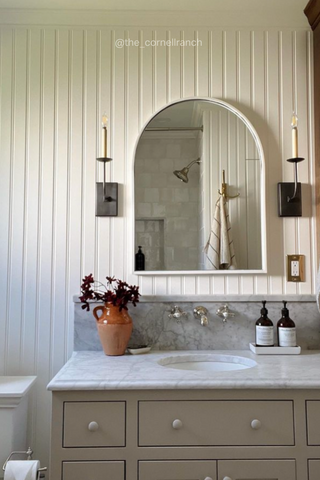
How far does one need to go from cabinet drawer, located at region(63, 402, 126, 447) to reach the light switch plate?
1.04m

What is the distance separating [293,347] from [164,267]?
2.23 ft

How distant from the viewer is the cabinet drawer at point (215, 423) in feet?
4.85

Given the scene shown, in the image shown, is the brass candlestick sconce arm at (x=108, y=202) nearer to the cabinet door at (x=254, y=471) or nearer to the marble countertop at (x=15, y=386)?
the marble countertop at (x=15, y=386)

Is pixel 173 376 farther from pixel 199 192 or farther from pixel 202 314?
pixel 199 192

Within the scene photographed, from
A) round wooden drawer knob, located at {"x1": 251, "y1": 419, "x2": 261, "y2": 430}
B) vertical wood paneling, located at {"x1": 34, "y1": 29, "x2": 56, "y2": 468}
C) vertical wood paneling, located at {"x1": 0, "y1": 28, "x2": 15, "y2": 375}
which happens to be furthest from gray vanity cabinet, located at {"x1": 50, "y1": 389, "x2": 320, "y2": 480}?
vertical wood paneling, located at {"x1": 0, "y1": 28, "x2": 15, "y2": 375}

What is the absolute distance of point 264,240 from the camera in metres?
2.09

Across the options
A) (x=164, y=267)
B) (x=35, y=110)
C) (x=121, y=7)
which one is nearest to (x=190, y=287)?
(x=164, y=267)

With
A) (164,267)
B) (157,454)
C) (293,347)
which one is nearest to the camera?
(157,454)

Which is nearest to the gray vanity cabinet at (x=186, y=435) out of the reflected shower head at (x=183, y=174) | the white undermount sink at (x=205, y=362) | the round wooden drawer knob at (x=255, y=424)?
the round wooden drawer knob at (x=255, y=424)

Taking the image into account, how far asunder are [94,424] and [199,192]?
1.14m

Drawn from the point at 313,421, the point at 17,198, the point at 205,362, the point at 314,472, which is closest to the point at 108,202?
the point at 17,198

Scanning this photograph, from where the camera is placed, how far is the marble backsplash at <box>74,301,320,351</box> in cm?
205

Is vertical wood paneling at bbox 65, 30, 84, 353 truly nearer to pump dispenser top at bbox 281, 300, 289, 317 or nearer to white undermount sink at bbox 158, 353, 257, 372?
white undermount sink at bbox 158, 353, 257, 372

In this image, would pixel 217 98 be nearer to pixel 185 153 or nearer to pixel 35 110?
pixel 185 153
